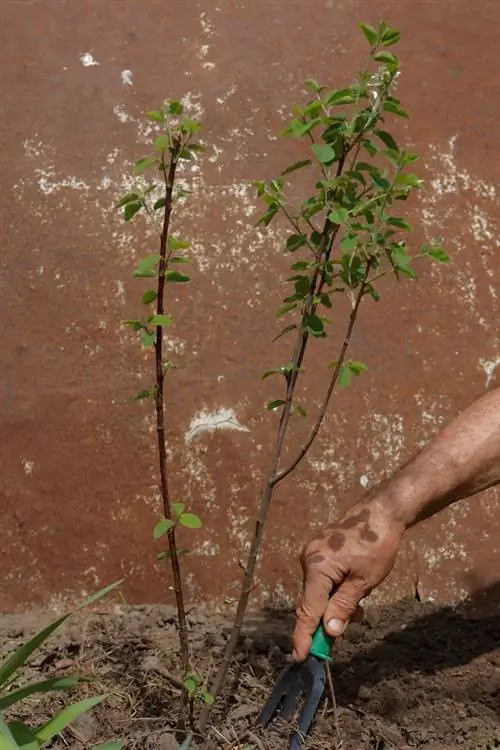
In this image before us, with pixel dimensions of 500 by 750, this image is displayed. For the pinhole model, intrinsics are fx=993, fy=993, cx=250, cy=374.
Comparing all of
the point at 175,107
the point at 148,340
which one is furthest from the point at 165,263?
the point at 175,107

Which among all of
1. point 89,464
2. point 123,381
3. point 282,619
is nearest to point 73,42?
point 123,381

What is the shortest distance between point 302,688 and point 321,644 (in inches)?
4.3

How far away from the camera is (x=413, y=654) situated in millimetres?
2383

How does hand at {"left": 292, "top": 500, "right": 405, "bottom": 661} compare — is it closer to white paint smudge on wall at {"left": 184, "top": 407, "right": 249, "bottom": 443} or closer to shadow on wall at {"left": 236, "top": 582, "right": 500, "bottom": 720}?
shadow on wall at {"left": 236, "top": 582, "right": 500, "bottom": 720}

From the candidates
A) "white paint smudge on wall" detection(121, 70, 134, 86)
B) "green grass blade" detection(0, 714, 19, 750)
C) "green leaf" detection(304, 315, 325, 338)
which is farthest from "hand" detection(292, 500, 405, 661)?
"white paint smudge on wall" detection(121, 70, 134, 86)

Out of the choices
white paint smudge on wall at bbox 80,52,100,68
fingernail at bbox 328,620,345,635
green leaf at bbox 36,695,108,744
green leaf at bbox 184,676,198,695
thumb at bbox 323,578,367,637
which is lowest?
green leaf at bbox 36,695,108,744

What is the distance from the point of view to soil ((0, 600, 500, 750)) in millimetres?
2037

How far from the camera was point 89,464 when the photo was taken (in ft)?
8.20

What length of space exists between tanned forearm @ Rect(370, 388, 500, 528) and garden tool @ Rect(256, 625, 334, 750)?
30 centimetres

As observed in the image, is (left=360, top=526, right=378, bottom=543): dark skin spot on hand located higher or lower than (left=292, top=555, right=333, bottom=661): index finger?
higher

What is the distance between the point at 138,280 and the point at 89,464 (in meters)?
0.49

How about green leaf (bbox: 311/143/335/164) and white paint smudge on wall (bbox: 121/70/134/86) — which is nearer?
green leaf (bbox: 311/143/335/164)

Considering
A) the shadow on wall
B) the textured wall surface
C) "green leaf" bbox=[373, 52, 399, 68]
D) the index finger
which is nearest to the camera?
"green leaf" bbox=[373, 52, 399, 68]

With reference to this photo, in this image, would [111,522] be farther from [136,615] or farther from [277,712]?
[277,712]
